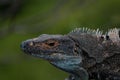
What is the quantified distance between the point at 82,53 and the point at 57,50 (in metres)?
0.25

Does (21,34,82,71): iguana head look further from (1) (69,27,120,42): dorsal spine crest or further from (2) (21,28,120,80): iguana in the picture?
(1) (69,27,120,42): dorsal spine crest

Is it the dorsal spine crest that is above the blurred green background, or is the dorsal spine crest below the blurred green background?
above

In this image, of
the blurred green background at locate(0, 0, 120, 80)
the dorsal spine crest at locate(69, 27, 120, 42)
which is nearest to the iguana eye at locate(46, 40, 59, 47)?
the dorsal spine crest at locate(69, 27, 120, 42)

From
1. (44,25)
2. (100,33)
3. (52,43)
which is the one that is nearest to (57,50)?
(52,43)

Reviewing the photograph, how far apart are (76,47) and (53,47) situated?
9.0 inches

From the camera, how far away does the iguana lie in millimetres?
5422

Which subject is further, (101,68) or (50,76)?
(50,76)

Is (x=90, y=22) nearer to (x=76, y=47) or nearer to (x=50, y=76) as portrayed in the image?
(x=50, y=76)

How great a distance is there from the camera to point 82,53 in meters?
5.52

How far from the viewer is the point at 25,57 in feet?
38.9

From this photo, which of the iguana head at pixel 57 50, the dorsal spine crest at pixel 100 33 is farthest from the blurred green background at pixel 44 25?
the iguana head at pixel 57 50

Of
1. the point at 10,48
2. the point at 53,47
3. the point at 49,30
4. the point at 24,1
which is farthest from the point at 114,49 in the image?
the point at 24,1

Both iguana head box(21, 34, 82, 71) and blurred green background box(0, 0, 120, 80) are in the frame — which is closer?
iguana head box(21, 34, 82, 71)

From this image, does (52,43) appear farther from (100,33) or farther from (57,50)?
(100,33)
